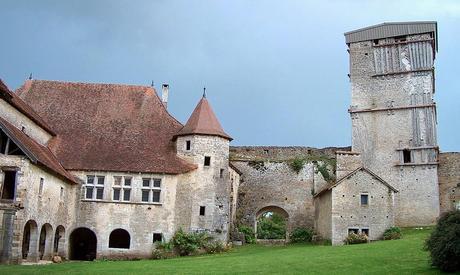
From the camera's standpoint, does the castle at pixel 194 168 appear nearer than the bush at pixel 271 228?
Yes

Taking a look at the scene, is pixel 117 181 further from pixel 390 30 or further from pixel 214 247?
pixel 390 30

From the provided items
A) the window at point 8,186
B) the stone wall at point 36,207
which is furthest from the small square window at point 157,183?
the window at point 8,186

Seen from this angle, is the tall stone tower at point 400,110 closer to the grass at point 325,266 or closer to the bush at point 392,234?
the bush at point 392,234

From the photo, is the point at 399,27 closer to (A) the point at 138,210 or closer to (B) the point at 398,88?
(B) the point at 398,88

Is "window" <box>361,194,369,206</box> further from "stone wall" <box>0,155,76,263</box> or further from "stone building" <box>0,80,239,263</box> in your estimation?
"stone wall" <box>0,155,76,263</box>

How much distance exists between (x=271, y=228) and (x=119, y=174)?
26.9 metres

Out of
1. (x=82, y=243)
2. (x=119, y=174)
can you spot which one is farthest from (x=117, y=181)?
(x=82, y=243)

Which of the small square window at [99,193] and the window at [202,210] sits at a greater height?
the small square window at [99,193]

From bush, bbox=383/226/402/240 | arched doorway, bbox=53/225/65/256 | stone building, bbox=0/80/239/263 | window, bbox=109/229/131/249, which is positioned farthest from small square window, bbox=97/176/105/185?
bush, bbox=383/226/402/240

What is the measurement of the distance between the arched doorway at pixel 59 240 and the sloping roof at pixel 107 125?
3563 millimetres

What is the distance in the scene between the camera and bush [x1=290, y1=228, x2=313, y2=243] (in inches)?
1475

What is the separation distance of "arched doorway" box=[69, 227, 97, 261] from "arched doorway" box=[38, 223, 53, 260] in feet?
10.2

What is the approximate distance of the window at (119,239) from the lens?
34156 mm

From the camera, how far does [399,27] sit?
3959 centimetres
